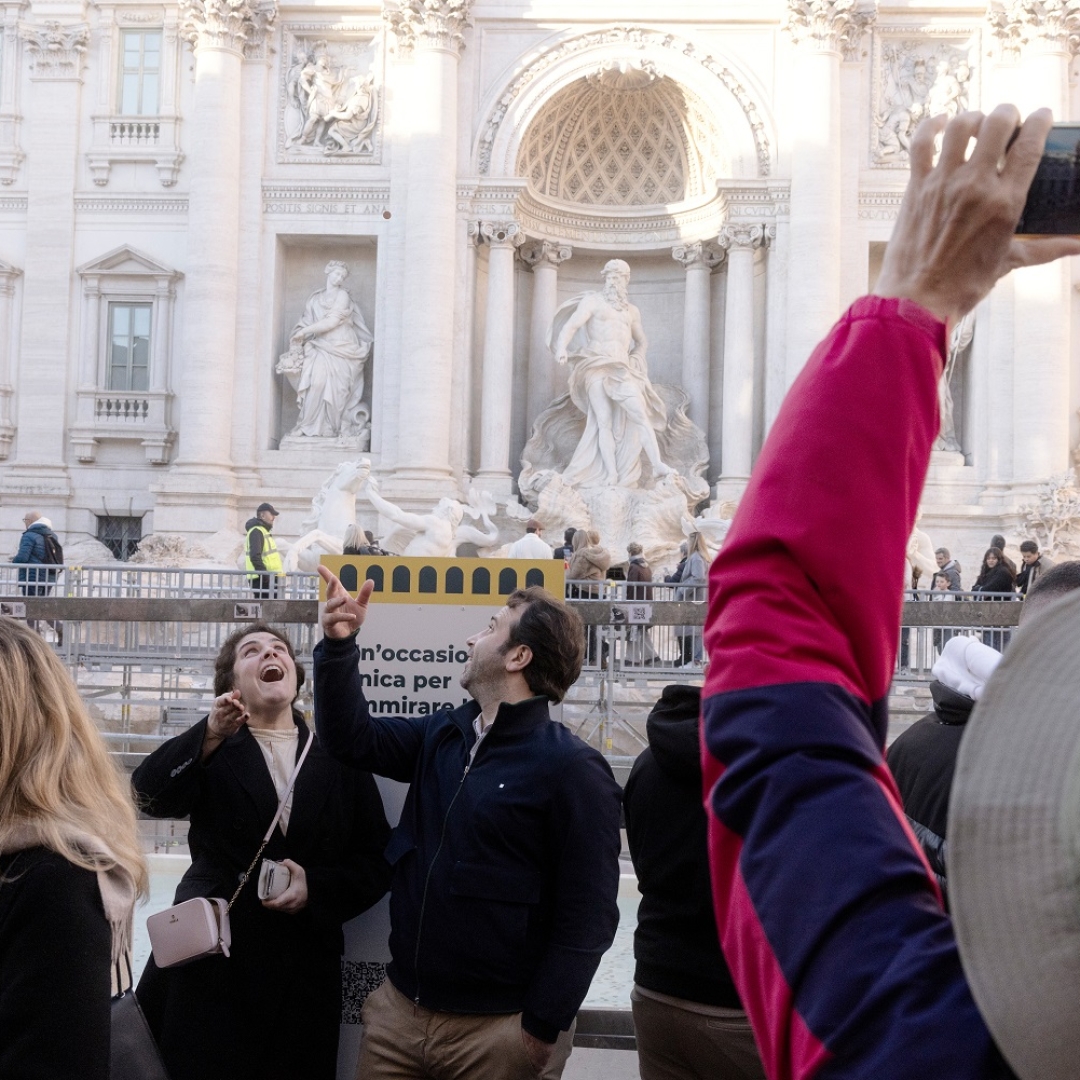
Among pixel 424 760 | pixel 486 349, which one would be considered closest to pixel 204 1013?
pixel 424 760

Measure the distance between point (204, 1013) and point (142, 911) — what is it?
8.84 feet

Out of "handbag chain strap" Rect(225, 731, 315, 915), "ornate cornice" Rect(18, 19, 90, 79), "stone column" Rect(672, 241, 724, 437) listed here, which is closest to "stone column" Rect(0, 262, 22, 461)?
"ornate cornice" Rect(18, 19, 90, 79)

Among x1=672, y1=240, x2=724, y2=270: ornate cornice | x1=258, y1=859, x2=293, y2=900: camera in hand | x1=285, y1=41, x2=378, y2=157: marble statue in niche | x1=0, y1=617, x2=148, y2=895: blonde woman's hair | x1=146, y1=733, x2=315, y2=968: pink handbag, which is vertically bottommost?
x1=146, y1=733, x2=315, y2=968: pink handbag

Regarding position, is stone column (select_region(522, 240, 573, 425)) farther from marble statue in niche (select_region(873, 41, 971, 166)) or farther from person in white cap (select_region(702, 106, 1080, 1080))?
person in white cap (select_region(702, 106, 1080, 1080))

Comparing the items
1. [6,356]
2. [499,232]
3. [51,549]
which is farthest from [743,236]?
[6,356]

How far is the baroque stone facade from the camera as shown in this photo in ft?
67.7

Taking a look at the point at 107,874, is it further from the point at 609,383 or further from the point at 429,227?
the point at 429,227

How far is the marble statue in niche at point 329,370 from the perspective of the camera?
69.8 feet

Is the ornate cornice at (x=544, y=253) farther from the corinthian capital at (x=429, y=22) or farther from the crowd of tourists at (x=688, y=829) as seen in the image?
the crowd of tourists at (x=688, y=829)

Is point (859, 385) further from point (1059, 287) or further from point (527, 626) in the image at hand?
point (1059, 287)

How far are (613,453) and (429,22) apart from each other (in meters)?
7.35

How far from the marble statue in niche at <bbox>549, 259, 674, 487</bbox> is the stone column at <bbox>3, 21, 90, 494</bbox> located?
8.31m

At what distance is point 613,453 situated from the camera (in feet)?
66.1

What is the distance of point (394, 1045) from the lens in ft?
11.2
